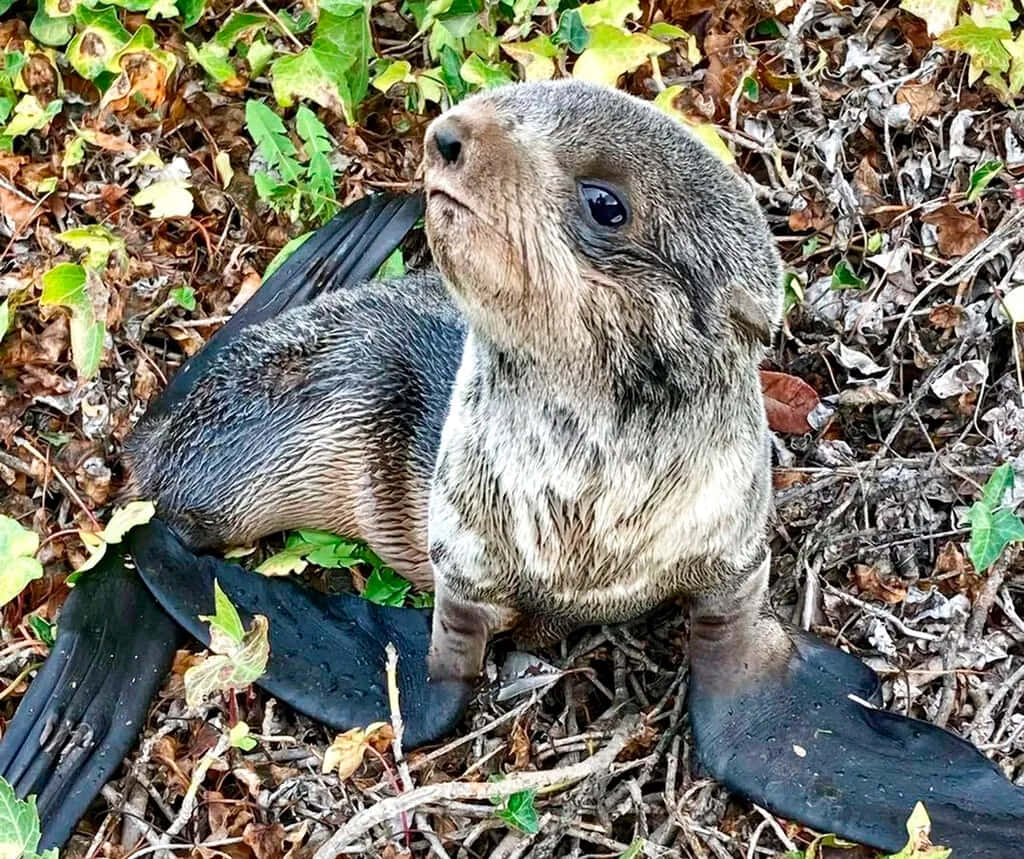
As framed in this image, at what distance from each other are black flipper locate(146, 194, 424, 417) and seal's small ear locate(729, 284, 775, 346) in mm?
1827

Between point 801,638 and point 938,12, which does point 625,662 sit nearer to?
point 801,638

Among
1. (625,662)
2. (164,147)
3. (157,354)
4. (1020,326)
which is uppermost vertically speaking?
(164,147)

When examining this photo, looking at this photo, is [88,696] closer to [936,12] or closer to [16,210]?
[16,210]

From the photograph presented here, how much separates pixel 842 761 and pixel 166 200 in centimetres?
288

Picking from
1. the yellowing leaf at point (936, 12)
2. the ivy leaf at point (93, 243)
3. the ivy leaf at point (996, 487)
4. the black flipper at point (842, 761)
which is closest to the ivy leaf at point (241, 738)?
the black flipper at point (842, 761)

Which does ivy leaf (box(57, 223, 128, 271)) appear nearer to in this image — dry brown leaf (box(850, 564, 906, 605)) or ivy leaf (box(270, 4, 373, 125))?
ivy leaf (box(270, 4, 373, 125))

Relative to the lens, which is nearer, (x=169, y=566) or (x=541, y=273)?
(x=541, y=273)

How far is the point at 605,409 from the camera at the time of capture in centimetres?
277

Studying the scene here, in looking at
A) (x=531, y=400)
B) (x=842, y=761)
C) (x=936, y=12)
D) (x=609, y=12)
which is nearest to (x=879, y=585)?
(x=842, y=761)

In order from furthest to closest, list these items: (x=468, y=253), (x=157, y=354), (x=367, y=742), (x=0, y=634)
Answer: (x=157, y=354), (x=0, y=634), (x=367, y=742), (x=468, y=253)

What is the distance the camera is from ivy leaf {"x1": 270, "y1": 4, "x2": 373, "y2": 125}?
449 centimetres

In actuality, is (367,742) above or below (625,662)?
above

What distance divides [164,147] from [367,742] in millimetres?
2559

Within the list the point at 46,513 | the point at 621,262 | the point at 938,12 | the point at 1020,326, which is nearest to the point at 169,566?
the point at 46,513
